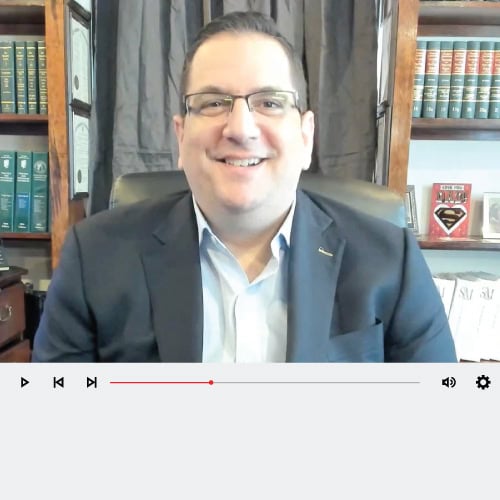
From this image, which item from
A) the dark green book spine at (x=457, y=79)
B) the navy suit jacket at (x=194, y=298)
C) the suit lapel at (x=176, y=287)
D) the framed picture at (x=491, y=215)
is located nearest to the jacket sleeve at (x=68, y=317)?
the navy suit jacket at (x=194, y=298)

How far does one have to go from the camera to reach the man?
2.17 ft

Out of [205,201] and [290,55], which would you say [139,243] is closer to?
[205,201]

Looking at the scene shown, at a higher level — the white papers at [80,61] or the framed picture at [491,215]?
the white papers at [80,61]

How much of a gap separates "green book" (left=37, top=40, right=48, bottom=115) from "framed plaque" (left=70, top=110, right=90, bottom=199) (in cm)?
11

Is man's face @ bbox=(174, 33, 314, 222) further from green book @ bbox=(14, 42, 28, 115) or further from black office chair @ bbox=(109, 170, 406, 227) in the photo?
green book @ bbox=(14, 42, 28, 115)

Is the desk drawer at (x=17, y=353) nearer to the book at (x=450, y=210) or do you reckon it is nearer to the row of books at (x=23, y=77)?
the row of books at (x=23, y=77)

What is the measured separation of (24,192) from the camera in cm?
148

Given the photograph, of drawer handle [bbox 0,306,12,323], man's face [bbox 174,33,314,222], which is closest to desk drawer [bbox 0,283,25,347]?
drawer handle [bbox 0,306,12,323]

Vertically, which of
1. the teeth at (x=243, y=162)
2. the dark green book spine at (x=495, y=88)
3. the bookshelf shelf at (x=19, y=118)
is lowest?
the teeth at (x=243, y=162)

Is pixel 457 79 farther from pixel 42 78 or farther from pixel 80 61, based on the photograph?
pixel 42 78

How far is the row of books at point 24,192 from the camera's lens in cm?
147

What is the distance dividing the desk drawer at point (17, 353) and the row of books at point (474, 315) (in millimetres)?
1261
